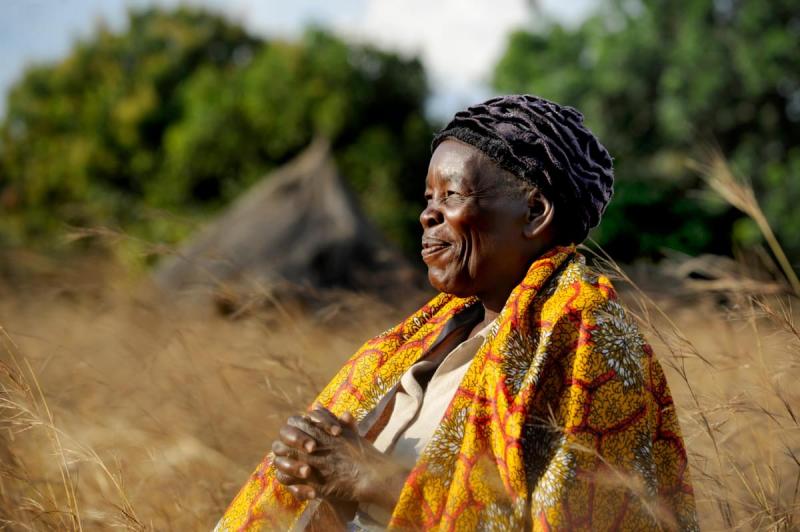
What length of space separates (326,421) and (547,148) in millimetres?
722

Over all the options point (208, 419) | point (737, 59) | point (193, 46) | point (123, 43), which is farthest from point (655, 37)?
point (208, 419)

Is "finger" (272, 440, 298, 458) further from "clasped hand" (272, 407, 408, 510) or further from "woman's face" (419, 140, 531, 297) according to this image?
"woman's face" (419, 140, 531, 297)

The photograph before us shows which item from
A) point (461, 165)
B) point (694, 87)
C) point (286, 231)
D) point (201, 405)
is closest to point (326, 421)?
point (461, 165)

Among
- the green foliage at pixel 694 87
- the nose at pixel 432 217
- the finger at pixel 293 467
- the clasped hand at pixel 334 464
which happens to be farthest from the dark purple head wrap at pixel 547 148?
the green foliage at pixel 694 87

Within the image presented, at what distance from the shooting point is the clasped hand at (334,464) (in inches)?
58.6

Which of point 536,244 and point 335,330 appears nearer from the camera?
point 536,244

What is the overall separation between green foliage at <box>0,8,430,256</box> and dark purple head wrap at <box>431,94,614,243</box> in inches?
508

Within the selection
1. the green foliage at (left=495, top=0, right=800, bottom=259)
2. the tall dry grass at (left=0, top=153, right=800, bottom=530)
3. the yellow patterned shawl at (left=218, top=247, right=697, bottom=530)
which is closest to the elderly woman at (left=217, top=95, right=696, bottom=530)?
the yellow patterned shawl at (left=218, top=247, right=697, bottom=530)

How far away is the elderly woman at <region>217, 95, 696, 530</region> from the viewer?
1.42 meters

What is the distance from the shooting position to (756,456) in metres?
2.29

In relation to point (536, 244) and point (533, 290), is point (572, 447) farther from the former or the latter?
point (536, 244)

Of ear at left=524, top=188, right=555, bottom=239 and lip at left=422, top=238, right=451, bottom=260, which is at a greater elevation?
ear at left=524, top=188, right=555, bottom=239

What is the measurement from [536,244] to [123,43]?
2232cm

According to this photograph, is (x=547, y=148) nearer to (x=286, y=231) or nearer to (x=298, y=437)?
(x=298, y=437)
